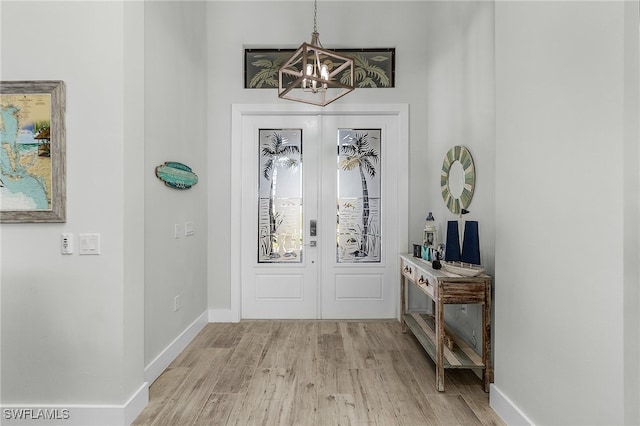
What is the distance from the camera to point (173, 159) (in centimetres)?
292

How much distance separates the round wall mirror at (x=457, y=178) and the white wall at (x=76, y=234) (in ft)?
8.24

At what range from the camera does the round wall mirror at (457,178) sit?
107 inches

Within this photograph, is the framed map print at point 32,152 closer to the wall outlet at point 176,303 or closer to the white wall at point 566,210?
the wall outlet at point 176,303

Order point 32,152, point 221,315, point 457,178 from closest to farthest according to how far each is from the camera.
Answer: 1. point 32,152
2. point 457,178
3. point 221,315

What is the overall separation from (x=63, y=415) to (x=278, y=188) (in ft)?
8.69

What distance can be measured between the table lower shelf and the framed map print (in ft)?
8.81

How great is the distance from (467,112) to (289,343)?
2.66 meters

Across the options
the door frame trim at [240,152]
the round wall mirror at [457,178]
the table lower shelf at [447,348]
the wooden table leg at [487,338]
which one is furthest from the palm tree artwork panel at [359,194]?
the wooden table leg at [487,338]

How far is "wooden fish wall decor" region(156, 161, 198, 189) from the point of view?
266 centimetres

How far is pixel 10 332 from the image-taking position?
1.95 meters

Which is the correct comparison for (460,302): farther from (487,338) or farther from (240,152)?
(240,152)

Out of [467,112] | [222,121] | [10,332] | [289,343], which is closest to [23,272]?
[10,332]

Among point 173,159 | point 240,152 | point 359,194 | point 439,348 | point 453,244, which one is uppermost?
point 240,152

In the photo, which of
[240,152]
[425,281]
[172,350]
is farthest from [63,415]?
[240,152]
